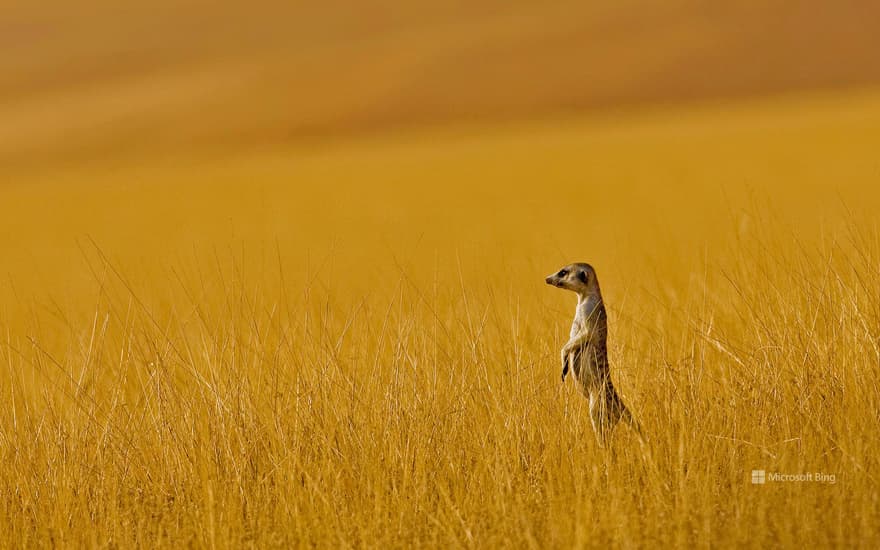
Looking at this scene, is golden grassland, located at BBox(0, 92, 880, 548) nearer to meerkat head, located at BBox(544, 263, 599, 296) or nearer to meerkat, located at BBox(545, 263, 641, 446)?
meerkat, located at BBox(545, 263, 641, 446)

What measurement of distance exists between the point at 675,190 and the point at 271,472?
16607 mm

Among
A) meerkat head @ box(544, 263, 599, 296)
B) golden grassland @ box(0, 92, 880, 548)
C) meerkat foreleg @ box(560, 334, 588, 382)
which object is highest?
meerkat head @ box(544, 263, 599, 296)

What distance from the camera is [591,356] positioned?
4199 mm

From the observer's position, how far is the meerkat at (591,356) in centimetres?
414

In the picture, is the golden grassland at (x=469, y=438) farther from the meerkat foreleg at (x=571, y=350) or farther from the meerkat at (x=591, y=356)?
the meerkat foreleg at (x=571, y=350)

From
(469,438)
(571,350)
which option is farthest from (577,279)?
(469,438)

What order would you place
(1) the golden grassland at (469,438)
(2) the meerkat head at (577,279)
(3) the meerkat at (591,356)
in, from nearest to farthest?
(1) the golden grassland at (469,438) → (3) the meerkat at (591,356) → (2) the meerkat head at (577,279)

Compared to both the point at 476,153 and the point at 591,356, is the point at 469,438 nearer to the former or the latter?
the point at 591,356

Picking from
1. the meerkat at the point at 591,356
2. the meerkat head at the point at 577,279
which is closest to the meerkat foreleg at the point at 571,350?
the meerkat at the point at 591,356

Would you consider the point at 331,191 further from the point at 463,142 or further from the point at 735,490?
the point at 735,490

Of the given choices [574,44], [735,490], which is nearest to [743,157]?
[735,490]

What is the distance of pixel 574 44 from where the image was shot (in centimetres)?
6744

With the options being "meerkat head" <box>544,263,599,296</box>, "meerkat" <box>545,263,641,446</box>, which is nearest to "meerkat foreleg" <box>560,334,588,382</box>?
"meerkat" <box>545,263,641,446</box>

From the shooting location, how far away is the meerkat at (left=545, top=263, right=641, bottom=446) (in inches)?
163
